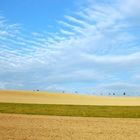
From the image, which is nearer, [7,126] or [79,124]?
[7,126]

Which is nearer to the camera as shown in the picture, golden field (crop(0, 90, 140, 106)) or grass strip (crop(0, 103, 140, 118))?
grass strip (crop(0, 103, 140, 118))

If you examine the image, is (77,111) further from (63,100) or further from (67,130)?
(63,100)

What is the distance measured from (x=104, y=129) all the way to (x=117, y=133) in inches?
59.9

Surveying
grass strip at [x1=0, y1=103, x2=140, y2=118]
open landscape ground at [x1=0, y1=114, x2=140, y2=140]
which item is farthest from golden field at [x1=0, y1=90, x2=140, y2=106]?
open landscape ground at [x1=0, y1=114, x2=140, y2=140]

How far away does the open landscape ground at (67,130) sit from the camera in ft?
62.6

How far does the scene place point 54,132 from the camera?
20.8 metres

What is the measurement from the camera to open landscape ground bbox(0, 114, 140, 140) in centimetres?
1909

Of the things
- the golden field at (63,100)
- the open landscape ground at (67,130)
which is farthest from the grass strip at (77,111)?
the golden field at (63,100)

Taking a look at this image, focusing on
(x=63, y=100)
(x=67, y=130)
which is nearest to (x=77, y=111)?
(x=67, y=130)

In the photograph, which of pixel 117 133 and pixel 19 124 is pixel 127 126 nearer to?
pixel 117 133

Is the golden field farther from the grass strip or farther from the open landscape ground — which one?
the open landscape ground

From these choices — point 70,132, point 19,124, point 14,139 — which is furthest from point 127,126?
point 14,139

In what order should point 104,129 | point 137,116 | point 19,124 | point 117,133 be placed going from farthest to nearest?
point 137,116 < point 19,124 < point 104,129 < point 117,133

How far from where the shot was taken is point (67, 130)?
21500mm
